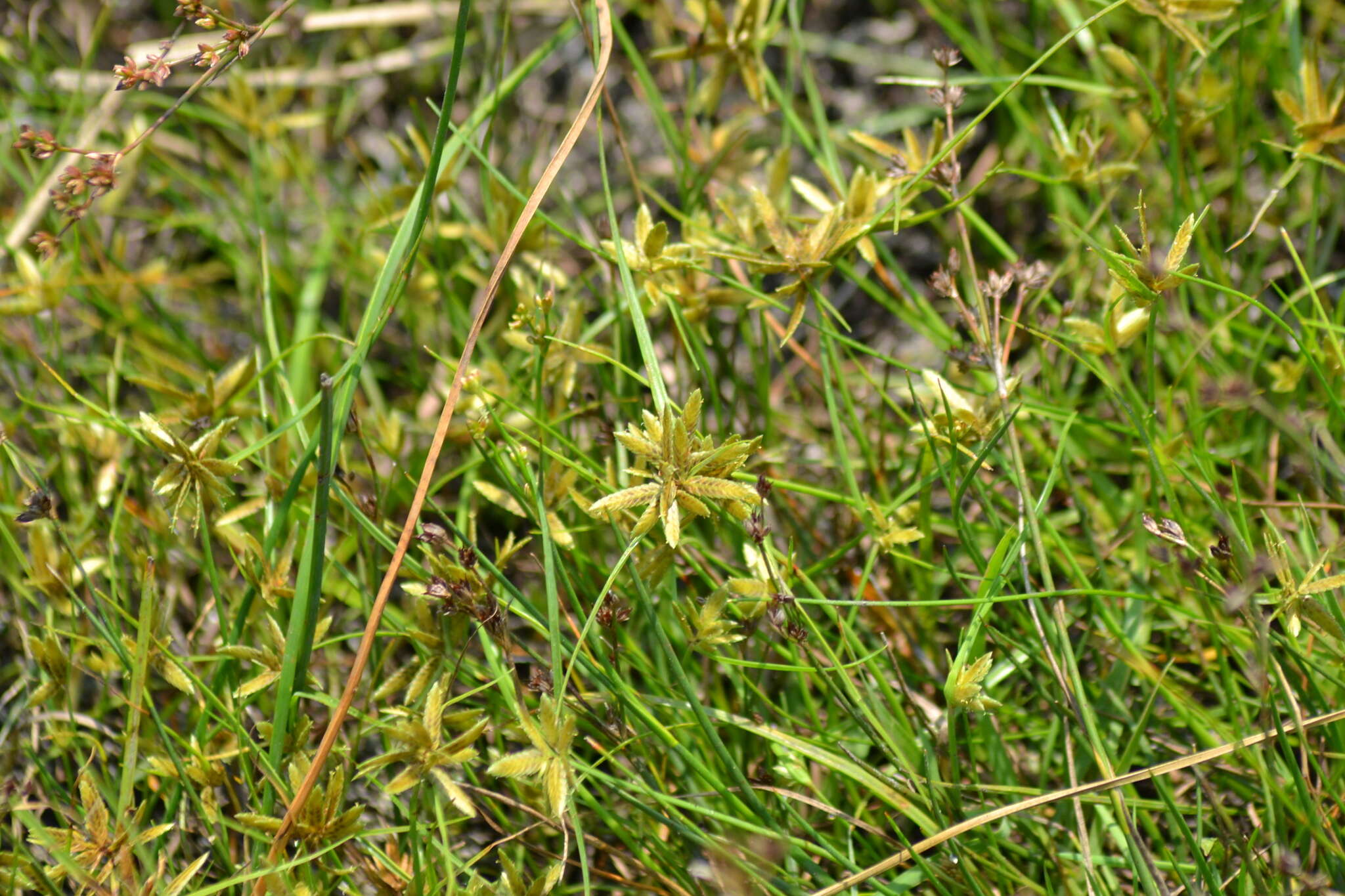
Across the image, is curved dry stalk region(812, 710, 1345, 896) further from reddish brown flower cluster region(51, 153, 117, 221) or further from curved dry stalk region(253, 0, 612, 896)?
reddish brown flower cluster region(51, 153, 117, 221)

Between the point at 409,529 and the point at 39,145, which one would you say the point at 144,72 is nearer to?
the point at 39,145

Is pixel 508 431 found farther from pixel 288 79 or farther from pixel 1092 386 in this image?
pixel 288 79

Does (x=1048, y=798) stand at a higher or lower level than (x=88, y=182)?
lower

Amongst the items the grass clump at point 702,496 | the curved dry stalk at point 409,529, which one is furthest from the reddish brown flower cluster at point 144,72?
the curved dry stalk at point 409,529

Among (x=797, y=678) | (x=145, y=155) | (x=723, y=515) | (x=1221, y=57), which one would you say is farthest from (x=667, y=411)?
(x=145, y=155)

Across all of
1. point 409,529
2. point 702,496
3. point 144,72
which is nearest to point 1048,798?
point 702,496

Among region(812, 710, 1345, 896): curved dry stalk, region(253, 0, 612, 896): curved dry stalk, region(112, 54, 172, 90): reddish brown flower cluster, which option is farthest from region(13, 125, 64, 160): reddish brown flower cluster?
region(812, 710, 1345, 896): curved dry stalk

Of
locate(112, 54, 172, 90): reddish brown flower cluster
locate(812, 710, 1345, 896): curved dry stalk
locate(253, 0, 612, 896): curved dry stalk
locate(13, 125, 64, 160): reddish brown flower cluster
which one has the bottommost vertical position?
locate(812, 710, 1345, 896): curved dry stalk

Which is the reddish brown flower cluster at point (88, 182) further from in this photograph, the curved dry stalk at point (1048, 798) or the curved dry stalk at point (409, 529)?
the curved dry stalk at point (1048, 798)

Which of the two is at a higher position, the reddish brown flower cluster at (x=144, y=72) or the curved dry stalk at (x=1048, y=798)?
the reddish brown flower cluster at (x=144, y=72)
